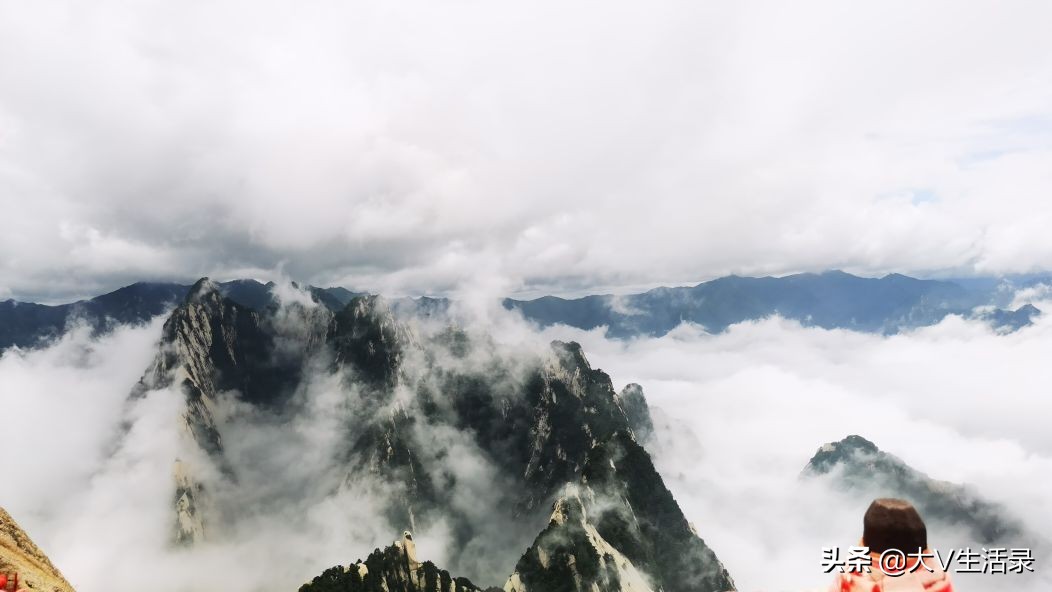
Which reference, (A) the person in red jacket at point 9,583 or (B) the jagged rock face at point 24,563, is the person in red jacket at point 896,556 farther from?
(B) the jagged rock face at point 24,563

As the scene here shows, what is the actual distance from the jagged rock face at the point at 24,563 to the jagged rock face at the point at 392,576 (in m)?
88.9

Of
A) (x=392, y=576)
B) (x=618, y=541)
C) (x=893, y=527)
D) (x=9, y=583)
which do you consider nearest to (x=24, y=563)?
(x=9, y=583)

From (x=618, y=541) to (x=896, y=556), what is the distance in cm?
13814

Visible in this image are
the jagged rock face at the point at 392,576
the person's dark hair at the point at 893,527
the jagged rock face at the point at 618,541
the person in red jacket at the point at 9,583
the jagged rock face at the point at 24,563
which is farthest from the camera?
the jagged rock face at the point at 618,541

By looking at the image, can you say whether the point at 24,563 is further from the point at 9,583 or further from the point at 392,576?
the point at 392,576

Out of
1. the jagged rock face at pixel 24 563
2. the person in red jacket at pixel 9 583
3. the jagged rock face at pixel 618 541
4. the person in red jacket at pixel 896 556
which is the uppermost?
the person in red jacket at pixel 896 556

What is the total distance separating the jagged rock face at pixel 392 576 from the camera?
95.4m

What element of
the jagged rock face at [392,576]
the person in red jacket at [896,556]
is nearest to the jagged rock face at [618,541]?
the jagged rock face at [392,576]

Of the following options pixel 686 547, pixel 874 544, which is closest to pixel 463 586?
pixel 686 547

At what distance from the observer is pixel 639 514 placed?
149 m

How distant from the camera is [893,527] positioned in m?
9.12

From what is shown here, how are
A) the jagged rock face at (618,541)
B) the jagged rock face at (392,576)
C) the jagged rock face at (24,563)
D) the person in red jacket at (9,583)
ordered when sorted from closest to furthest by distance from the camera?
the person in red jacket at (9,583) < the jagged rock face at (24,563) < the jagged rock face at (392,576) < the jagged rock face at (618,541)

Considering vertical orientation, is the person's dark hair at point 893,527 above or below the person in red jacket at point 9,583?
above

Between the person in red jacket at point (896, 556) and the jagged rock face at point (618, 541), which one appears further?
the jagged rock face at point (618, 541)
